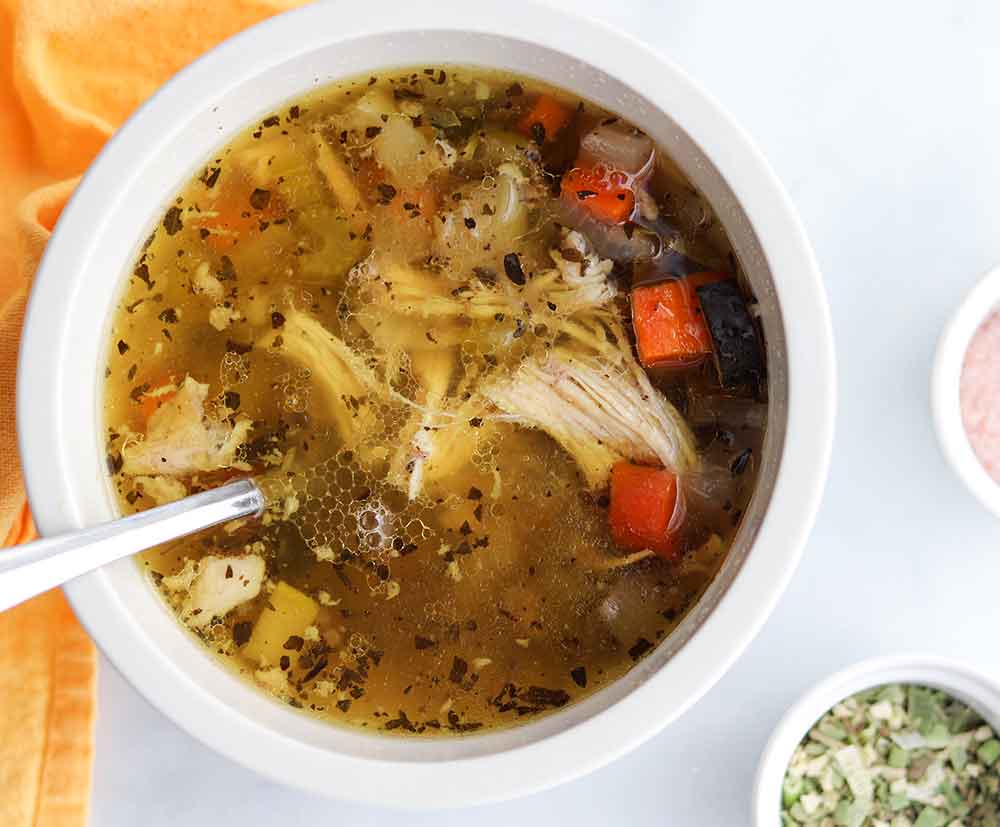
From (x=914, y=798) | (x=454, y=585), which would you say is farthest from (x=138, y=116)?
(x=914, y=798)

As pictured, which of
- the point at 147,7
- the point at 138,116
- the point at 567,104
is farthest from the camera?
the point at 147,7

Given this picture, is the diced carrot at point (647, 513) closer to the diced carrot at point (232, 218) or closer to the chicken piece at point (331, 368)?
the chicken piece at point (331, 368)

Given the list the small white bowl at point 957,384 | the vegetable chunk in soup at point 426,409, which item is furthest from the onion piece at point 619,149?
the small white bowl at point 957,384

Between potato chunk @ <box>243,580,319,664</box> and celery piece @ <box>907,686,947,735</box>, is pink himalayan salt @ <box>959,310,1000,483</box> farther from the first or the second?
potato chunk @ <box>243,580,319,664</box>

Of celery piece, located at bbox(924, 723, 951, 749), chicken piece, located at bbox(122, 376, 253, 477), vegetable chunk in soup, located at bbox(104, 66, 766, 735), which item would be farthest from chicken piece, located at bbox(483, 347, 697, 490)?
celery piece, located at bbox(924, 723, 951, 749)

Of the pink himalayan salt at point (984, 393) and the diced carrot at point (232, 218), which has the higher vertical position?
the pink himalayan salt at point (984, 393)

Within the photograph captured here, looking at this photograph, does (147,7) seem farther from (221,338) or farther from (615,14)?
(615,14)
